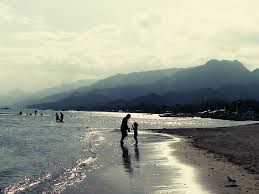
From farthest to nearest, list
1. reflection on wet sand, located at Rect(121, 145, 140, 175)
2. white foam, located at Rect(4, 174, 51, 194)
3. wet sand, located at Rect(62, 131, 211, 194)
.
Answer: reflection on wet sand, located at Rect(121, 145, 140, 175), white foam, located at Rect(4, 174, 51, 194), wet sand, located at Rect(62, 131, 211, 194)

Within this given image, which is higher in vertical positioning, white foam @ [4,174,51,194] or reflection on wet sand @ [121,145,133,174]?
reflection on wet sand @ [121,145,133,174]

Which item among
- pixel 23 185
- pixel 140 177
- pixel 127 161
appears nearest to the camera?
pixel 23 185

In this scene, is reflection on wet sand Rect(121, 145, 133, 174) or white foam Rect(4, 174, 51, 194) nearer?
white foam Rect(4, 174, 51, 194)

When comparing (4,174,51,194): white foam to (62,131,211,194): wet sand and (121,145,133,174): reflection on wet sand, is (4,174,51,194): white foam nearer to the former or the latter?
(62,131,211,194): wet sand

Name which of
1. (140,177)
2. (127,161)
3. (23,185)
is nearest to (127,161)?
(127,161)

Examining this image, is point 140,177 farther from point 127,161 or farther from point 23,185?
point 127,161

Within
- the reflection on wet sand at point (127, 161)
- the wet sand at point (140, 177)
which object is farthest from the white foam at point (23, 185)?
the reflection on wet sand at point (127, 161)

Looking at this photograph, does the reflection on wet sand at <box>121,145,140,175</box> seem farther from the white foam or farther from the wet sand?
the white foam

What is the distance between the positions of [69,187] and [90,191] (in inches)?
50.4

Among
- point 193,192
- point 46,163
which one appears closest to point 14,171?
point 46,163

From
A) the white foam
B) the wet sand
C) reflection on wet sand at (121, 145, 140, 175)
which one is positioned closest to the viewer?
the wet sand

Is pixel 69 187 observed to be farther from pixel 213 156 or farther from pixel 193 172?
pixel 213 156

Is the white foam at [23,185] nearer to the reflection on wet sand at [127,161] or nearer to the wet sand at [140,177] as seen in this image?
the wet sand at [140,177]

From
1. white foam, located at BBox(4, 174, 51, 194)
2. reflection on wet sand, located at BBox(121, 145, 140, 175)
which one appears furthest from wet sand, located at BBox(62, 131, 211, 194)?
white foam, located at BBox(4, 174, 51, 194)
